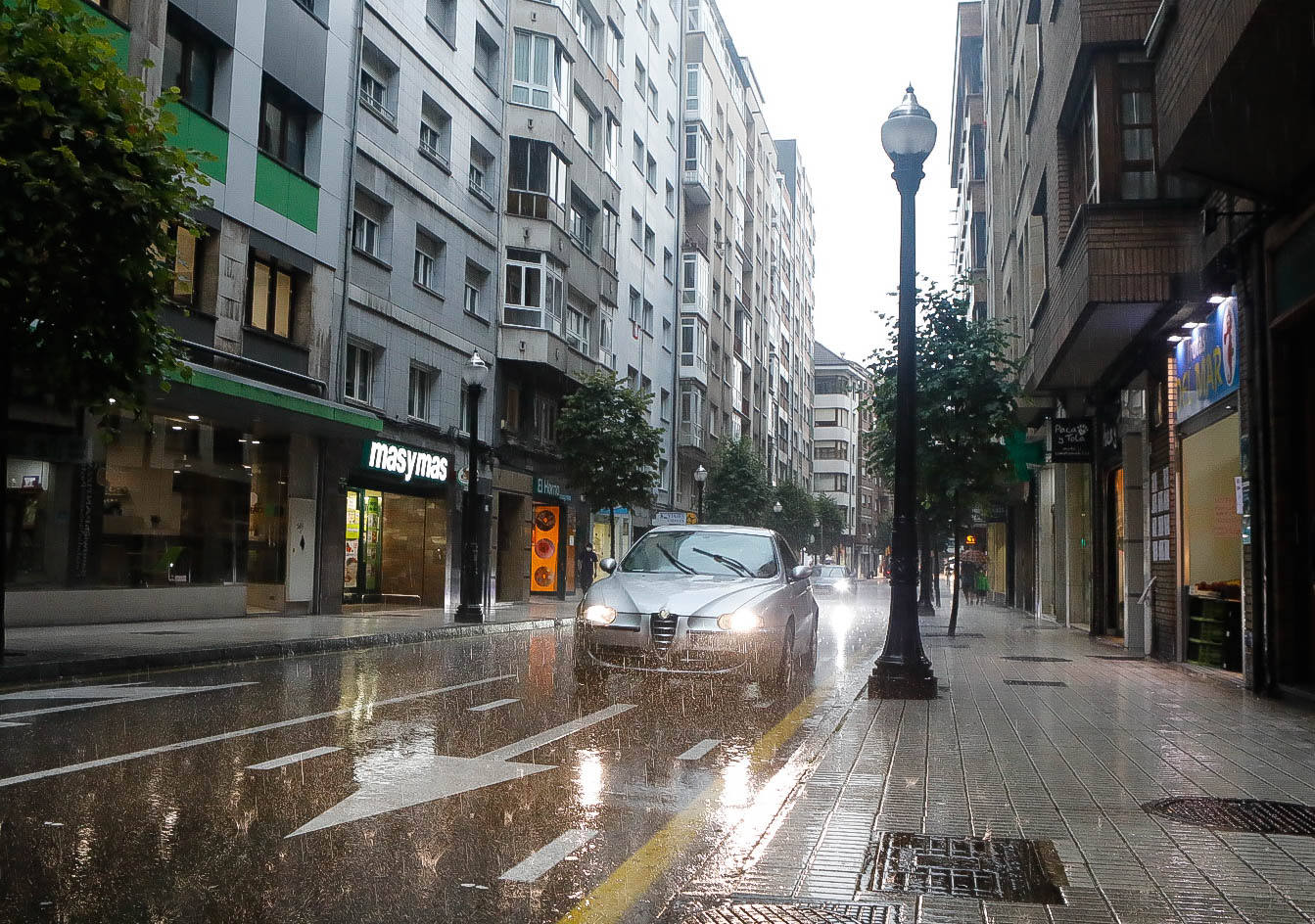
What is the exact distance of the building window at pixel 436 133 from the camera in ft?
91.2

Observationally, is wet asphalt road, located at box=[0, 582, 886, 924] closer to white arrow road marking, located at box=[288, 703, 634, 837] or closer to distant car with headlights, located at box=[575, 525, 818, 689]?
white arrow road marking, located at box=[288, 703, 634, 837]

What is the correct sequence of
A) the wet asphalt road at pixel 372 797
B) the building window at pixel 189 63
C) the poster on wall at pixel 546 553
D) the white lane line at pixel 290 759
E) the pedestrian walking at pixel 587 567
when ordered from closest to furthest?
the wet asphalt road at pixel 372 797, the white lane line at pixel 290 759, the building window at pixel 189 63, the pedestrian walking at pixel 587 567, the poster on wall at pixel 546 553

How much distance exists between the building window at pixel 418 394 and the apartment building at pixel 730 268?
25114 millimetres

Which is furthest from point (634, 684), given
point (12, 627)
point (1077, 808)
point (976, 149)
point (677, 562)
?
point (976, 149)

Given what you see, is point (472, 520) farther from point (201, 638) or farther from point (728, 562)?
point (728, 562)

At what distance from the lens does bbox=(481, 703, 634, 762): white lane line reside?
731 cm

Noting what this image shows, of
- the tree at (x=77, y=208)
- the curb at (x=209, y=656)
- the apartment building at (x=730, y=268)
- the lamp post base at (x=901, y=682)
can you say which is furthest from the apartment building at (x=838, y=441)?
the tree at (x=77, y=208)

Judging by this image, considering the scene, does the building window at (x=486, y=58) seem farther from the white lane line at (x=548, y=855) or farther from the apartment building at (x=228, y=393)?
the white lane line at (x=548, y=855)

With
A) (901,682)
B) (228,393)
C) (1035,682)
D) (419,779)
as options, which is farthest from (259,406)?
(419,779)

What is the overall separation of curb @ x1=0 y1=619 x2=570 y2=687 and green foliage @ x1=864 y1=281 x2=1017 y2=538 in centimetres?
927

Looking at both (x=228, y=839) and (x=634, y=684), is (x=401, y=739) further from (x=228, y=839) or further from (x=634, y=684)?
(x=634, y=684)

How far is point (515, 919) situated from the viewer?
394 cm

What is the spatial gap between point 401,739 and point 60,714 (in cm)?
269

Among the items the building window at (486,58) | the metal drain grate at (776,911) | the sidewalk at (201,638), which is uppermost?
the building window at (486,58)
